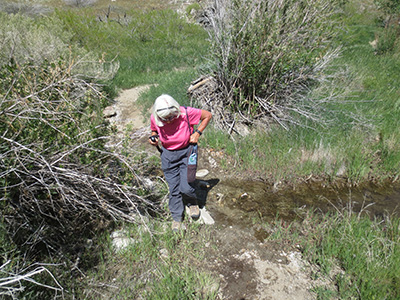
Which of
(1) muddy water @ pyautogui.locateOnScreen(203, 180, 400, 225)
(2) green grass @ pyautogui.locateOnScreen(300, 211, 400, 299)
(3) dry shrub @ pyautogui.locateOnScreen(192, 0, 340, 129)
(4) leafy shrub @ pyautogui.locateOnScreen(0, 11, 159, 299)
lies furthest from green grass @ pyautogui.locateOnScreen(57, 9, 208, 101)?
(2) green grass @ pyautogui.locateOnScreen(300, 211, 400, 299)

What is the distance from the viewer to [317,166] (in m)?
4.61

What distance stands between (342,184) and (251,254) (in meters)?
2.48

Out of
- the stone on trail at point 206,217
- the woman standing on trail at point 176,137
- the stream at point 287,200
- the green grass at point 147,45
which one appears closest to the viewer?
the woman standing on trail at point 176,137

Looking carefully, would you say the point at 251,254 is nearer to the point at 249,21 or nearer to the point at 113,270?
the point at 113,270

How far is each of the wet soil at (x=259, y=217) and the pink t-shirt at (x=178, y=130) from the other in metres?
0.68

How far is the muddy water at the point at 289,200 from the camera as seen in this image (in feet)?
12.3

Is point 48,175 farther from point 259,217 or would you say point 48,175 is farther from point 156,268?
point 259,217

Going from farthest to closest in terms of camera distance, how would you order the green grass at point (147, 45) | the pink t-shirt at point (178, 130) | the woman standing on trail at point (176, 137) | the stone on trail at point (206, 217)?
1. the green grass at point (147, 45)
2. the stone on trail at point (206, 217)
3. the pink t-shirt at point (178, 130)
4. the woman standing on trail at point (176, 137)

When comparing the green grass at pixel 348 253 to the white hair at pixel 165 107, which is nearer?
the green grass at pixel 348 253

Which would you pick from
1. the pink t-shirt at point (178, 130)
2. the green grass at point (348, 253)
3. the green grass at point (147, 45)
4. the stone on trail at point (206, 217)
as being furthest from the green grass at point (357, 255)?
the green grass at point (147, 45)

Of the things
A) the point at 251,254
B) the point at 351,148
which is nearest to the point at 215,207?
the point at 251,254

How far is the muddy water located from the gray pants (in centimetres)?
66

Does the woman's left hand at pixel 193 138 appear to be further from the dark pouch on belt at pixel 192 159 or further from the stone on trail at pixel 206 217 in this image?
the stone on trail at pixel 206 217

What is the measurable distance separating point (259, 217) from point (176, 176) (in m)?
1.34
